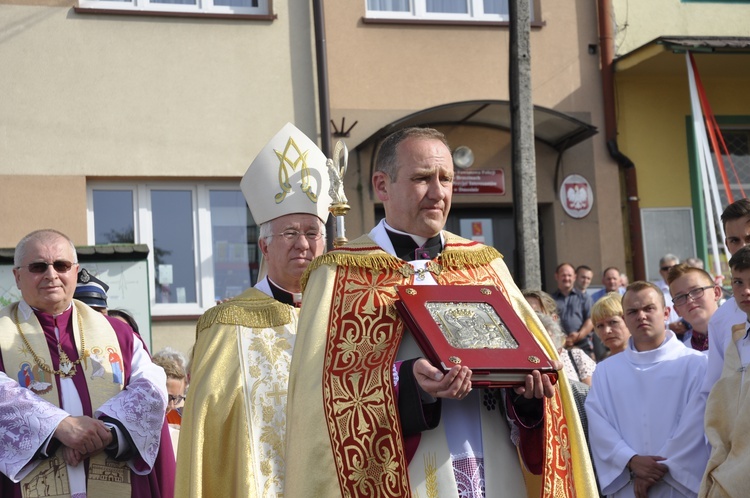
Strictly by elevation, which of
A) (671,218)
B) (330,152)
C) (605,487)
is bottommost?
(605,487)

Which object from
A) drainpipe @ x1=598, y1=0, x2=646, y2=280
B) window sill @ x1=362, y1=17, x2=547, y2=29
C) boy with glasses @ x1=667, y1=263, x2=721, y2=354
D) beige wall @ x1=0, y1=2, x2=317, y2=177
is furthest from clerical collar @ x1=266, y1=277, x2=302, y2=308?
drainpipe @ x1=598, y1=0, x2=646, y2=280

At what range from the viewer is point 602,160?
46.7 ft

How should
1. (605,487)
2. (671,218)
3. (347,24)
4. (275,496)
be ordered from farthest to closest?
(671,218), (347,24), (605,487), (275,496)

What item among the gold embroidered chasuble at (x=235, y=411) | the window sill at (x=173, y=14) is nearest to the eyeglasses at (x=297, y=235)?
the gold embroidered chasuble at (x=235, y=411)

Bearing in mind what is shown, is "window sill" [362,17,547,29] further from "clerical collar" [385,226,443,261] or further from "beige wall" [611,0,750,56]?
"clerical collar" [385,226,443,261]

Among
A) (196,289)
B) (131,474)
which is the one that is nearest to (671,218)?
(196,289)

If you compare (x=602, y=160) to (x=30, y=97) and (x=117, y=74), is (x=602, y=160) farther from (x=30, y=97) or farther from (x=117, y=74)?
(x=30, y=97)

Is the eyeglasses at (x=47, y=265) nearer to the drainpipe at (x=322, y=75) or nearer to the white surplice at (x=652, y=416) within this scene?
the white surplice at (x=652, y=416)

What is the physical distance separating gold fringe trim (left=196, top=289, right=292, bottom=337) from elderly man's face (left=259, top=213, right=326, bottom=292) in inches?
5.8

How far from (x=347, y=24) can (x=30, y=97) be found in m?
3.75

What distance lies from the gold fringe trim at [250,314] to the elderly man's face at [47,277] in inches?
33.7

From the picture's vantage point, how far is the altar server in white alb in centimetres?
630

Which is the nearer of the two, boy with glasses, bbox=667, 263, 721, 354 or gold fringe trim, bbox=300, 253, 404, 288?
gold fringe trim, bbox=300, 253, 404, 288

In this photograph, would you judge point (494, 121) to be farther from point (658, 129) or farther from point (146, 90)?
point (146, 90)
